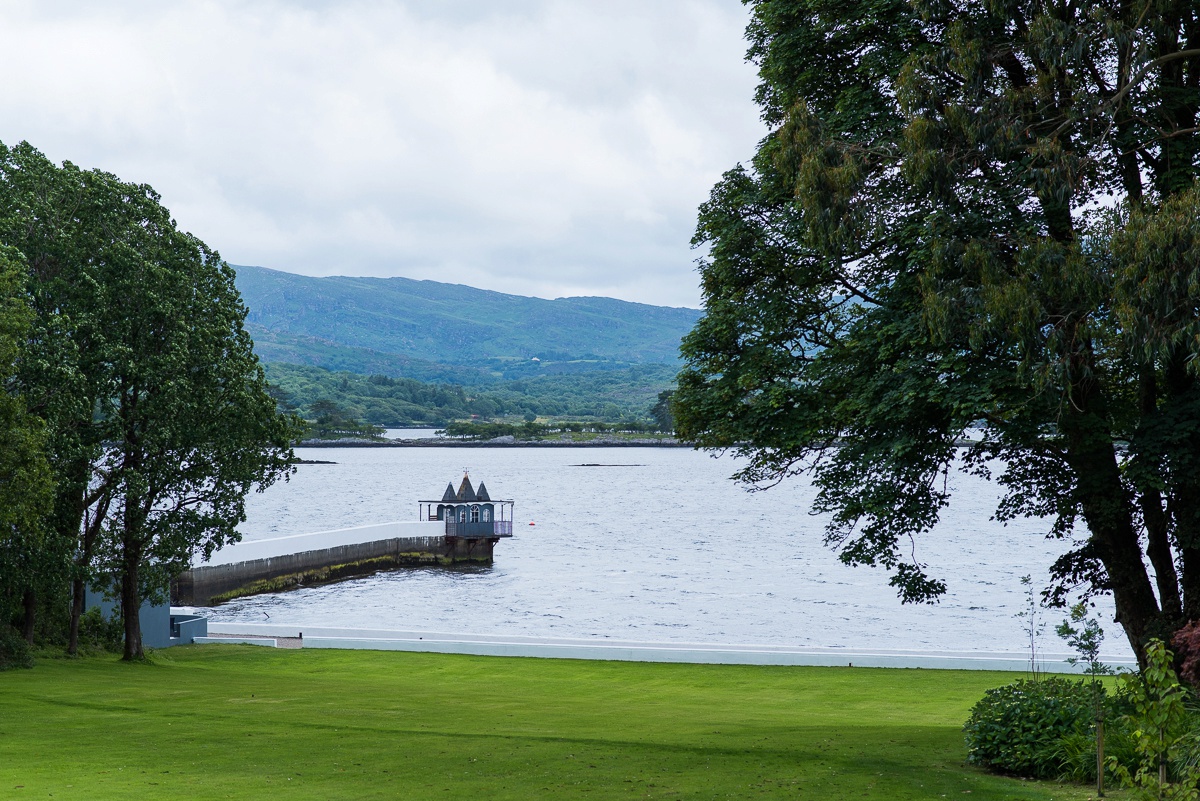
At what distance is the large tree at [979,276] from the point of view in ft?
38.7

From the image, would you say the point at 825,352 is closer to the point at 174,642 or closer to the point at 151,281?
the point at 151,281

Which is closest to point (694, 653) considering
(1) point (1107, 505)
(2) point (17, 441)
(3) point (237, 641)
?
(3) point (237, 641)

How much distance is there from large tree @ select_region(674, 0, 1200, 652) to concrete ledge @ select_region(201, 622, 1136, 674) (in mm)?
10482

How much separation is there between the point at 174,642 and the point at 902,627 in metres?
30.6

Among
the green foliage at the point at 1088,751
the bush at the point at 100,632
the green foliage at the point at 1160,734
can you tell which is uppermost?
the green foliage at the point at 1160,734

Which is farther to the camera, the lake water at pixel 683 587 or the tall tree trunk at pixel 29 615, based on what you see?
the lake water at pixel 683 587

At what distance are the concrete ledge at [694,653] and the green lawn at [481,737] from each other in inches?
94.8

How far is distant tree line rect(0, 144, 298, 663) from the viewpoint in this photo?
21.3 m

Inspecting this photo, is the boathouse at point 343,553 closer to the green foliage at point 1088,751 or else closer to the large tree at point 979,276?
the large tree at point 979,276

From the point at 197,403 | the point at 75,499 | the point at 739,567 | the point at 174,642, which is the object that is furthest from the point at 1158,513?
the point at 739,567

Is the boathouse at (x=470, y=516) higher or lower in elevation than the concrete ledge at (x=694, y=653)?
higher

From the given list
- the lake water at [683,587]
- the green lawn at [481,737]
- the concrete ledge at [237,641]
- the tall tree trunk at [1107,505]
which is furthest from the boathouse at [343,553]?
the tall tree trunk at [1107,505]

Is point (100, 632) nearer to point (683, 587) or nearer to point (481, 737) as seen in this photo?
point (481, 737)

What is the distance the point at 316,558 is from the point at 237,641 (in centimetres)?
3011
